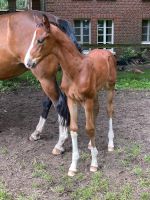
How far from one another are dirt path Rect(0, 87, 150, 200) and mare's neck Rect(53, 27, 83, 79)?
44.3 inches

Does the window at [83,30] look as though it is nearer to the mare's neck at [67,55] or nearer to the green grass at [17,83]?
the green grass at [17,83]

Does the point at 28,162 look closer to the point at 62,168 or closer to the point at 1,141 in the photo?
the point at 62,168

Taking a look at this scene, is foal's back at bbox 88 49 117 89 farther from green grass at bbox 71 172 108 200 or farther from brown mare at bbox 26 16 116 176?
green grass at bbox 71 172 108 200

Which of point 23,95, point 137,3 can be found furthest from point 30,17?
point 137,3

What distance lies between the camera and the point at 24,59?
17.1 ft

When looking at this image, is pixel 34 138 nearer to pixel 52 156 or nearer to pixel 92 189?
pixel 52 156

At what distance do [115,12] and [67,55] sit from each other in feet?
44.9

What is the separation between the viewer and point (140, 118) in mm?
6832

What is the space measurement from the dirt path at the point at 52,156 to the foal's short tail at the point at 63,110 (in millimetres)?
410

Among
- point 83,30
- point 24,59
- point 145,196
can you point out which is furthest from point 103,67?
point 83,30

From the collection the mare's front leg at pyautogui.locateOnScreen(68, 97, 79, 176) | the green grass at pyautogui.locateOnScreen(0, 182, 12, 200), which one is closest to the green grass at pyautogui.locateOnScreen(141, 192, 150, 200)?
the mare's front leg at pyautogui.locateOnScreen(68, 97, 79, 176)

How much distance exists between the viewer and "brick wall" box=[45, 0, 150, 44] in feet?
56.7

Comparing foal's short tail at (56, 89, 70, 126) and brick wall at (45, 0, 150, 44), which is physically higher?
brick wall at (45, 0, 150, 44)

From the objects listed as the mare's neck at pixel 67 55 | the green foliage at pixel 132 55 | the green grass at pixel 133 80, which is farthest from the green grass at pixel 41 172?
the green foliage at pixel 132 55
